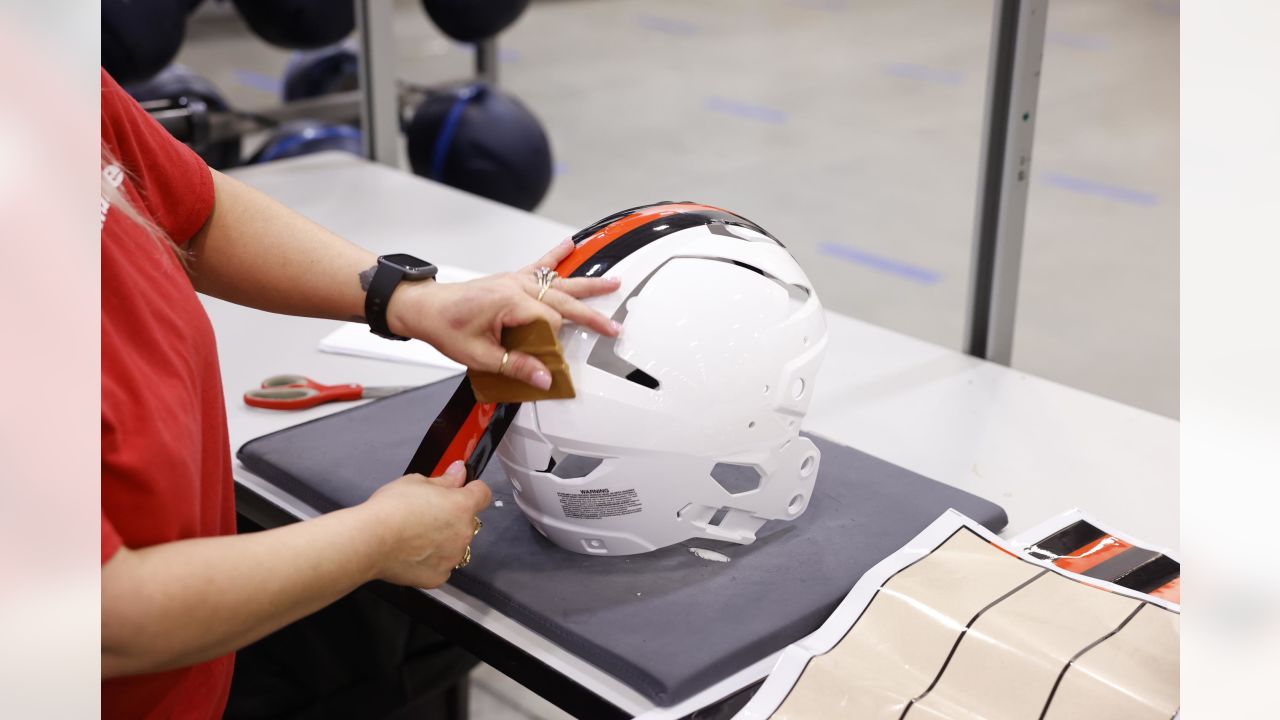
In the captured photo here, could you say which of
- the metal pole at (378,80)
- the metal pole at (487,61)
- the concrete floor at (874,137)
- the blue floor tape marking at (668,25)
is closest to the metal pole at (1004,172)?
the concrete floor at (874,137)

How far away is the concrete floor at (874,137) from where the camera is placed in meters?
3.50

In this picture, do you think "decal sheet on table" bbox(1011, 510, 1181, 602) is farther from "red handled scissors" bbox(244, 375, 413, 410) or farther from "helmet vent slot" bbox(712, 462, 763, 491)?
"red handled scissors" bbox(244, 375, 413, 410)

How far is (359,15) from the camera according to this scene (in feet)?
7.61

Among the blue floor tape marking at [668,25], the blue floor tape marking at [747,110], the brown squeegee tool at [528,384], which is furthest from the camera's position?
the blue floor tape marking at [668,25]

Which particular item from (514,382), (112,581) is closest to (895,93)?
(514,382)

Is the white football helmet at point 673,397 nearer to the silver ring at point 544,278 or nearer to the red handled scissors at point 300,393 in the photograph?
the silver ring at point 544,278

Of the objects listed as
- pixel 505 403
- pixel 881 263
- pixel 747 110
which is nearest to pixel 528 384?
pixel 505 403

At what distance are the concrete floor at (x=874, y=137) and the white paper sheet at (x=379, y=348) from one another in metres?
0.70

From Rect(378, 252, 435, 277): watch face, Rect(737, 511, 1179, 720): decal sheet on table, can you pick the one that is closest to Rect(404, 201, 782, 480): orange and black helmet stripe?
Rect(378, 252, 435, 277): watch face

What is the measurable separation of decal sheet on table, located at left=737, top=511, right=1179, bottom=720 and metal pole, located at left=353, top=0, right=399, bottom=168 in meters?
1.69

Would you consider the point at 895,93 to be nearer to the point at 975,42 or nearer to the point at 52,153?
the point at 975,42

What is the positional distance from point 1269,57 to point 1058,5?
7.71 metres

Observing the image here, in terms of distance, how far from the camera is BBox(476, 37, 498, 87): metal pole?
381 centimetres

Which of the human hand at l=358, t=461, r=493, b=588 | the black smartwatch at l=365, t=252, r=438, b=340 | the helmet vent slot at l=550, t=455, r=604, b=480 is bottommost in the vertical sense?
the helmet vent slot at l=550, t=455, r=604, b=480
